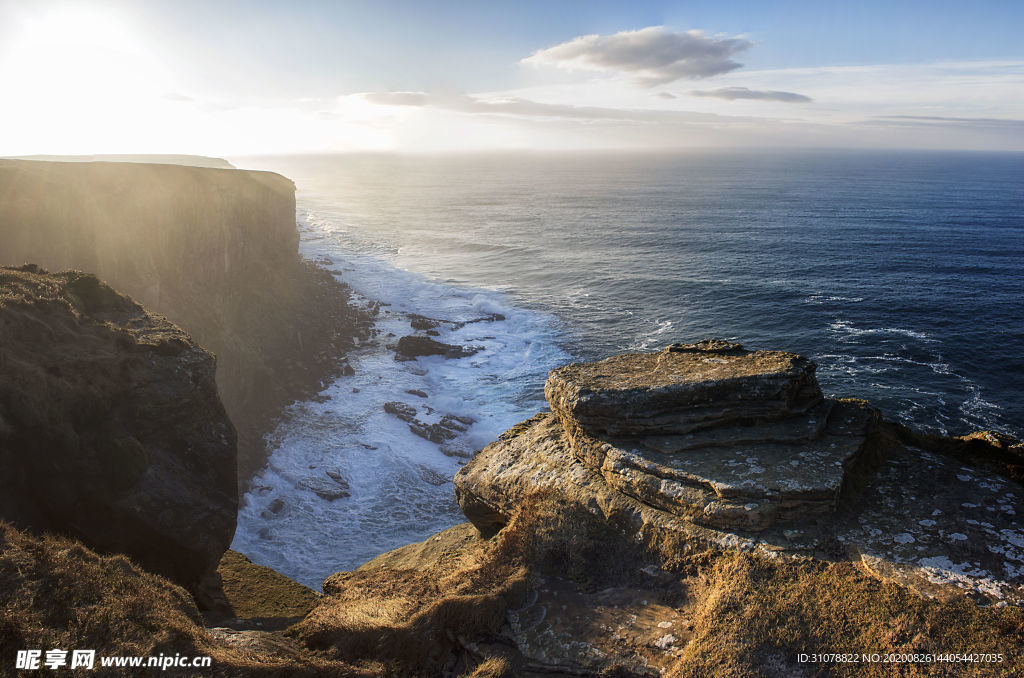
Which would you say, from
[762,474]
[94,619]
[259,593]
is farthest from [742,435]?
[259,593]

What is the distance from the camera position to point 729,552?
11.8 metres

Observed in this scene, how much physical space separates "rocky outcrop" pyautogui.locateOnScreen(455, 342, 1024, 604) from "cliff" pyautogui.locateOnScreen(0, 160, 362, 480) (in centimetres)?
2413

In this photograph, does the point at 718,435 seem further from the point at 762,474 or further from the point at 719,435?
the point at 762,474

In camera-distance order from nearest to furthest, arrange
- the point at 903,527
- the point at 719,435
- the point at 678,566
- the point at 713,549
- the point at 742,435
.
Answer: the point at 903,527, the point at 713,549, the point at 678,566, the point at 742,435, the point at 719,435

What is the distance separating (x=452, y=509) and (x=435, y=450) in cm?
606

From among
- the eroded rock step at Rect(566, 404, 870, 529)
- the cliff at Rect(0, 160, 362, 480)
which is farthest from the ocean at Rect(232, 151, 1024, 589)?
the eroded rock step at Rect(566, 404, 870, 529)

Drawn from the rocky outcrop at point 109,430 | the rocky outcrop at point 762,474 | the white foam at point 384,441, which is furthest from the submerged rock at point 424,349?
the rocky outcrop at point 762,474

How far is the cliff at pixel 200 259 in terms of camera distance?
32.4 metres

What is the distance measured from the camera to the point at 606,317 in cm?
5606

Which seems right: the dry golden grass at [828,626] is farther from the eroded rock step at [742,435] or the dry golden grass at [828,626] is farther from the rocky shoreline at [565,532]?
the eroded rock step at [742,435]

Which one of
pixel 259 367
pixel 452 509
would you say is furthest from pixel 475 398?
pixel 259 367

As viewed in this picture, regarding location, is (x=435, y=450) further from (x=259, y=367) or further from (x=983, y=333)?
(x=983, y=333)

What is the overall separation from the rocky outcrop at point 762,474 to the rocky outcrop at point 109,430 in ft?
32.8

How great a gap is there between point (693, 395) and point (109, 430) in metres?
18.0
